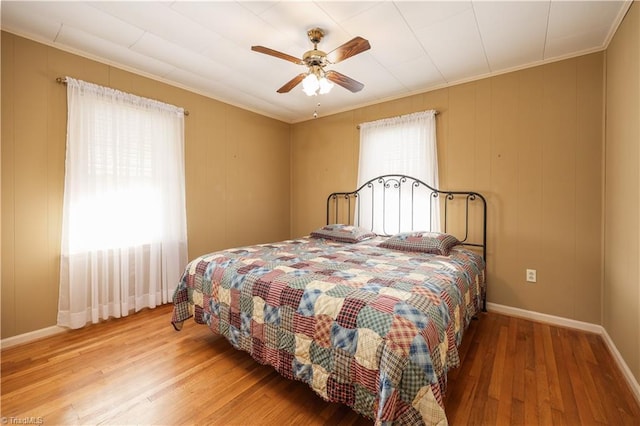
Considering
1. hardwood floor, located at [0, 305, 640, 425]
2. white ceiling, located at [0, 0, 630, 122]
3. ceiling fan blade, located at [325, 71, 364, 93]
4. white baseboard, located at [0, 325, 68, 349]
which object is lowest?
hardwood floor, located at [0, 305, 640, 425]

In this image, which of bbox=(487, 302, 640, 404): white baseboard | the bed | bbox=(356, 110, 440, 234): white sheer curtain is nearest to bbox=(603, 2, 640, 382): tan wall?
bbox=(487, 302, 640, 404): white baseboard

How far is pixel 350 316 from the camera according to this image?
55.5 inches

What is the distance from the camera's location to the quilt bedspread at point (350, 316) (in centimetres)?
120

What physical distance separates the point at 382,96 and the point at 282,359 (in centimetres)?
321

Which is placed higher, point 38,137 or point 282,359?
point 38,137

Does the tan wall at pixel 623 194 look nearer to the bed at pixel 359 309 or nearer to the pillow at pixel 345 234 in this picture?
the bed at pixel 359 309

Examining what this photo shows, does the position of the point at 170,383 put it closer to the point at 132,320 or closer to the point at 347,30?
the point at 132,320

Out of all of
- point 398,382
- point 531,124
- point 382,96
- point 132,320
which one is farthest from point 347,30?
point 132,320

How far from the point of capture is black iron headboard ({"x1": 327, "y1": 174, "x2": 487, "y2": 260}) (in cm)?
308

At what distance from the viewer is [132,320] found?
2779 mm

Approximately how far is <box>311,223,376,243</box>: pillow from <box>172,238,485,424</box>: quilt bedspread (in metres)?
0.76

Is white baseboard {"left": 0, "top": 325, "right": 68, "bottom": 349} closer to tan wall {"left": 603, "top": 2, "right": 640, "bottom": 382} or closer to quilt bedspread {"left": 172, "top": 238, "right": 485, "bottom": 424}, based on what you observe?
quilt bedspread {"left": 172, "top": 238, "right": 485, "bottom": 424}

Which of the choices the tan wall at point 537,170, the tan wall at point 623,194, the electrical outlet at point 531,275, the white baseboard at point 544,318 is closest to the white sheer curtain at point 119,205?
the tan wall at point 537,170

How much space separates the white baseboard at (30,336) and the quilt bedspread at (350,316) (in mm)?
1113
